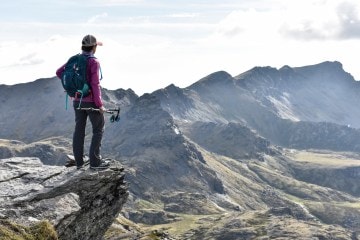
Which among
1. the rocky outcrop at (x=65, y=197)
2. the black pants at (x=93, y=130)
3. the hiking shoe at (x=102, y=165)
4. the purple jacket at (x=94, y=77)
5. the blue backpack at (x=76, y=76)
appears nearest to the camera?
the rocky outcrop at (x=65, y=197)

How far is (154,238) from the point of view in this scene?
221ft

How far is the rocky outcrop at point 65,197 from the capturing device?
21719 millimetres

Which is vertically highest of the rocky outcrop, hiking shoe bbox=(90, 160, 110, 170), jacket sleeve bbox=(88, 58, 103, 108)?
jacket sleeve bbox=(88, 58, 103, 108)

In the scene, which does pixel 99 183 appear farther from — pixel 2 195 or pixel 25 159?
pixel 25 159

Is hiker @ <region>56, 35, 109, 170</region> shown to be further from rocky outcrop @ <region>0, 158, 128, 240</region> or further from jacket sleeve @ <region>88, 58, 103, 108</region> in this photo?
rocky outcrop @ <region>0, 158, 128, 240</region>

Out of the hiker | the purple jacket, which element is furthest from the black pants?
the purple jacket

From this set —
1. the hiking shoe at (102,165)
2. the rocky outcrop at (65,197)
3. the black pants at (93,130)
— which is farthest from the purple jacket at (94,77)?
the rocky outcrop at (65,197)

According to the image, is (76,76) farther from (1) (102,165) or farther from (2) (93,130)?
(1) (102,165)

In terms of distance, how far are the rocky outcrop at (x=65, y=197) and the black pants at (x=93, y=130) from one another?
804mm

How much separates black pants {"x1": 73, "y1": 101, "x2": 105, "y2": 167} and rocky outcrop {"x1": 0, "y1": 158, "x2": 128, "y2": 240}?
80cm

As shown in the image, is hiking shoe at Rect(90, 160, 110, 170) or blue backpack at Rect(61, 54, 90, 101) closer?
blue backpack at Rect(61, 54, 90, 101)

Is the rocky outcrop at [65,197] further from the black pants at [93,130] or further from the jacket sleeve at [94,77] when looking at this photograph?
the jacket sleeve at [94,77]

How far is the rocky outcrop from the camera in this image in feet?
71.3

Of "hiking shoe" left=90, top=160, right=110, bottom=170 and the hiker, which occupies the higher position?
the hiker
